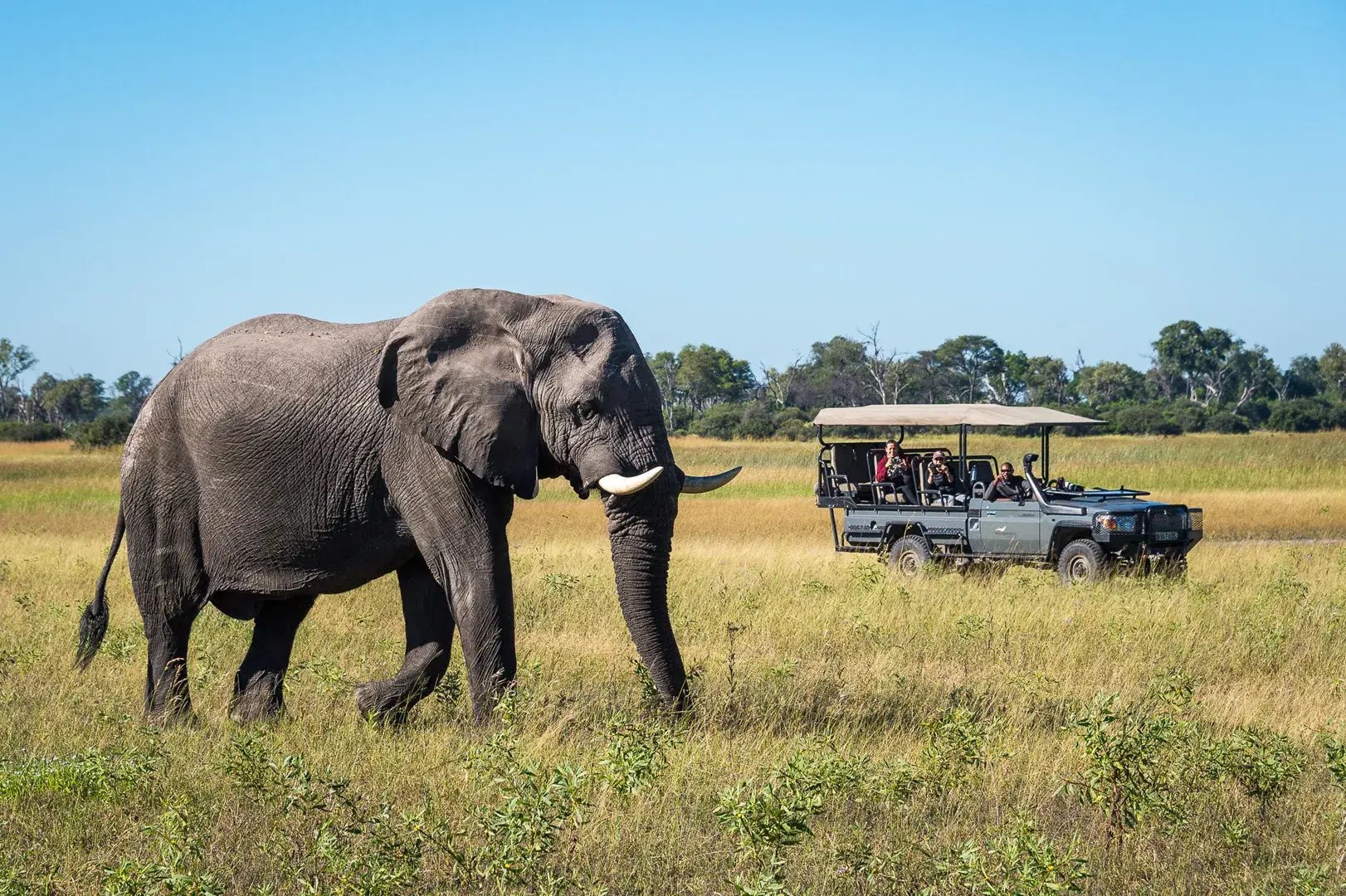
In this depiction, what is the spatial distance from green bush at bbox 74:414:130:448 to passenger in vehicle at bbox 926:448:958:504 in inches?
1805

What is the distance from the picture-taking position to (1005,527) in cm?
1698

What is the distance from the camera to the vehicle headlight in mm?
16016

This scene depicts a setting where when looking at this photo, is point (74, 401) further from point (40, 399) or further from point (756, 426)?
point (756, 426)

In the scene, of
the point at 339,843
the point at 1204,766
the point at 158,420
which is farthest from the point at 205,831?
the point at 1204,766

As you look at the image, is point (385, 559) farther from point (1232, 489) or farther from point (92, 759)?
point (1232, 489)

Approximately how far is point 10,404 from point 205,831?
121882mm

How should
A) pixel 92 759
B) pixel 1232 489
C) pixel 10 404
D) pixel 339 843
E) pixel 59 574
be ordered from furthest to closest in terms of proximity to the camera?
pixel 10 404 < pixel 1232 489 < pixel 59 574 < pixel 92 759 < pixel 339 843

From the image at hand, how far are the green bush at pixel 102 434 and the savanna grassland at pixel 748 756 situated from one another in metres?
46.2

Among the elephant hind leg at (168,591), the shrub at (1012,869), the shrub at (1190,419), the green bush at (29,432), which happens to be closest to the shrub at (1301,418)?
the shrub at (1190,419)

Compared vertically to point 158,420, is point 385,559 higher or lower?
lower

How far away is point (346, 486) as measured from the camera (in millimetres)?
8234

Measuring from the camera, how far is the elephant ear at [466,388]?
771 cm

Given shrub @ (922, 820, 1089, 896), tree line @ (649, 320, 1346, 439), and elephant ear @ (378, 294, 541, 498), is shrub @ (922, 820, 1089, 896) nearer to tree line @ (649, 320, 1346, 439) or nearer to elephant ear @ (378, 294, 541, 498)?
elephant ear @ (378, 294, 541, 498)

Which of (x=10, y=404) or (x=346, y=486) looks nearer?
(x=346, y=486)
